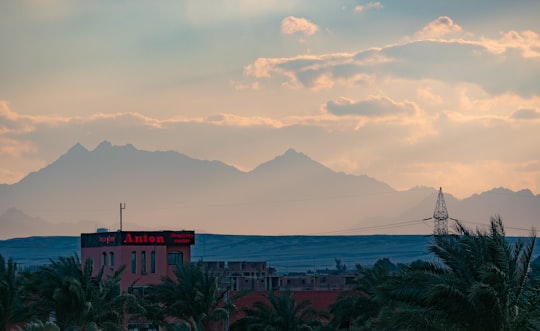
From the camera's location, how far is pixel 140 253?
290 ft

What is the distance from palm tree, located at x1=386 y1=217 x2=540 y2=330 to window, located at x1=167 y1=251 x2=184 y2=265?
58.8m

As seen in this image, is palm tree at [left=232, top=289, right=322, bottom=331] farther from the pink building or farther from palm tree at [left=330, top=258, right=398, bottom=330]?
the pink building

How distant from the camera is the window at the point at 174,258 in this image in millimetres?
89688

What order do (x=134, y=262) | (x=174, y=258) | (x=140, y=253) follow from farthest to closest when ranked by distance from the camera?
(x=174, y=258) < (x=140, y=253) < (x=134, y=262)

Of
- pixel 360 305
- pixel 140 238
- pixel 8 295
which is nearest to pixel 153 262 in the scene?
pixel 140 238

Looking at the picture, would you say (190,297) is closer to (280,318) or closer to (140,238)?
(280,318)

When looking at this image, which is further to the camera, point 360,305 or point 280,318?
point 360,305

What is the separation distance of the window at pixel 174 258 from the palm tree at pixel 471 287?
193 feet

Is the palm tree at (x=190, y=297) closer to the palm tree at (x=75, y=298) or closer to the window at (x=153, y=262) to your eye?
the palm tree at (x=75, y=298)

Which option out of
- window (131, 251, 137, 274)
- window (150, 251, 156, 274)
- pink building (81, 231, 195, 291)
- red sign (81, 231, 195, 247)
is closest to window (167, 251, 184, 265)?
pink building (81, 231, 195, 291)

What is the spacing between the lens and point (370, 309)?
2694 inches

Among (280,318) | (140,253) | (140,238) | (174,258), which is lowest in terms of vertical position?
(280,318)

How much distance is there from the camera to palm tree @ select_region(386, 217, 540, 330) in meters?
30.2

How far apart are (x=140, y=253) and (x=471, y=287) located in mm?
60790
